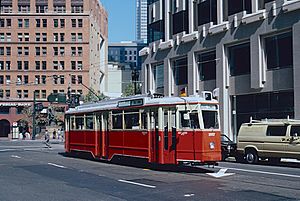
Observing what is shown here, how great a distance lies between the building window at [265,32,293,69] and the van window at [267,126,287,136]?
9.11 metres

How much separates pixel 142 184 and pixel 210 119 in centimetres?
491

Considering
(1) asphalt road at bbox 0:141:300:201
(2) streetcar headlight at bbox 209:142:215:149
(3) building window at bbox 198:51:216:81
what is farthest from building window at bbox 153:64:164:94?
(2) streetcar headlight at bbox 209:142:215:149

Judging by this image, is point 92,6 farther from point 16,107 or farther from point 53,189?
point 53,189

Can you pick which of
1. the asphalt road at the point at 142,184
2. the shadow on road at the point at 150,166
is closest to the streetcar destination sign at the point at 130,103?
the shadow on road at the point at 150,166

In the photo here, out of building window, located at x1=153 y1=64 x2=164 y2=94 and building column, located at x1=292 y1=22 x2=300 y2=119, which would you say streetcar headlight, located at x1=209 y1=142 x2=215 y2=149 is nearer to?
building column, located at x1=292 y1=22 x2=300 y2=119

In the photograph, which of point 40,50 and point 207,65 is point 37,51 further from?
point 207,65

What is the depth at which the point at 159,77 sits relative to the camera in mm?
46094

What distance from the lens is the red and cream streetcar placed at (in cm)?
1814

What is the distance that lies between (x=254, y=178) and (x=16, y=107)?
8274 cm

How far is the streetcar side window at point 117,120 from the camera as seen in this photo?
71.0 ft

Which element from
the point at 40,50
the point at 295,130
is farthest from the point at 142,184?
the point at 40,50

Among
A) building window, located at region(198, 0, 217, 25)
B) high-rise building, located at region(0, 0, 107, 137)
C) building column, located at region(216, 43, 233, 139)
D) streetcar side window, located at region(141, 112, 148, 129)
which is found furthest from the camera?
high-rise building, located at region(0, 0, 107, 137)

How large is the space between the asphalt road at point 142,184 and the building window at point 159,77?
2530cm

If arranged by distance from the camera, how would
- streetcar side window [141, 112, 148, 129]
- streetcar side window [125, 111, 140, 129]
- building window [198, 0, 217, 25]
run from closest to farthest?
streetcar side window [141, 112, 148, 129] → streetcar side window [125, 111, 140, 129] → building window [198, 0, 217, 25]
